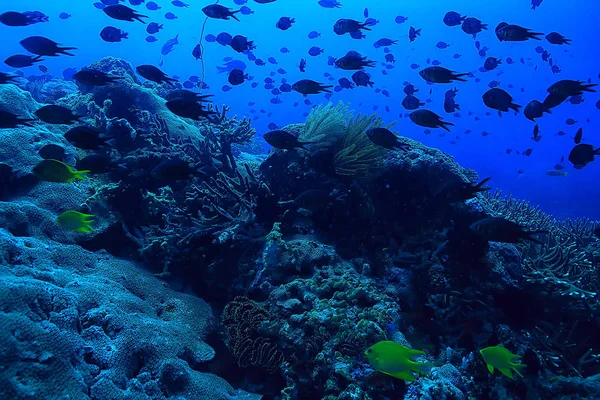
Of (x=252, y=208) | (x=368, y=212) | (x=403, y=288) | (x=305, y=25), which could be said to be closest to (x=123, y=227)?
(x=252, y=208)

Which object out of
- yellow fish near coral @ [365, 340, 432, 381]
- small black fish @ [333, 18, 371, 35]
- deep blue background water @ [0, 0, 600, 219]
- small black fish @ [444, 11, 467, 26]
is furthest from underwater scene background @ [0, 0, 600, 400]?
deep blue background water @ [0, 0, 600, 219]

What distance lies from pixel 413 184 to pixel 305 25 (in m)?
109

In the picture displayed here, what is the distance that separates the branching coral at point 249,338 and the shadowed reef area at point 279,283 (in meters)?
0.02

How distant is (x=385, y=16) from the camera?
8762 cm

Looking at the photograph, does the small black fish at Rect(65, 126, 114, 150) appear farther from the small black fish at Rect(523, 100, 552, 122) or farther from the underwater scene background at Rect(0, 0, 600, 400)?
the small black fish at Rect(523, 100, 552, 122)

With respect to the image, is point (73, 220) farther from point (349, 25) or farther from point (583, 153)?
point (583, 153)

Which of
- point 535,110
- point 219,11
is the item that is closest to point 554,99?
point 535,110

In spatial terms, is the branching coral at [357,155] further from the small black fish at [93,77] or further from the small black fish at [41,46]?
the small black fish at [41,46]

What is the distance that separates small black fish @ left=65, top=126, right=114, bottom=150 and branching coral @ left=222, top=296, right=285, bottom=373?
265cm

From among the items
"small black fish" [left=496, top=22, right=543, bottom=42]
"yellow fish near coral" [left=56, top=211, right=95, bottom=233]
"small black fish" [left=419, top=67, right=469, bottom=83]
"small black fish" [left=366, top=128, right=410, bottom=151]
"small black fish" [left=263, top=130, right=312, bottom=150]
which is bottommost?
"yellow fish near coral" [left=56, top=211, right=95, bottom=233]

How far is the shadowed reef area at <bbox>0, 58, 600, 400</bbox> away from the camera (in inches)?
126

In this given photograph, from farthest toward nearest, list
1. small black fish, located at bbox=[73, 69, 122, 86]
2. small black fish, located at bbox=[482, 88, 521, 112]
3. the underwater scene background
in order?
small black fish, located at bbox=[482, 88, 521, 112] < small black fish, located at bbox=[73, 69, 122, 86] < the underwater scene background

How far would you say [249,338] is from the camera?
393cm

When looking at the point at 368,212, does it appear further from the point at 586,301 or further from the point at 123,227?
the point at 123,227
